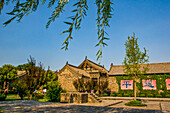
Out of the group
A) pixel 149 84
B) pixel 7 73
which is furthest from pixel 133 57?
pixel 7 73

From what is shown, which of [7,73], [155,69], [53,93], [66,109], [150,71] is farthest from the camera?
[7,73]

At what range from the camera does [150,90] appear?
92.1 ft

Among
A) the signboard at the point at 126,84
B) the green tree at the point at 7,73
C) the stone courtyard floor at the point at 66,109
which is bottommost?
the stone courtyard floor at the point at 66,109

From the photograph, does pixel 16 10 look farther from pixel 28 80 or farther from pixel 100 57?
pixel 28 80

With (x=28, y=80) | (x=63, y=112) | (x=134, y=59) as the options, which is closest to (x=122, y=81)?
(x=134, y=59)

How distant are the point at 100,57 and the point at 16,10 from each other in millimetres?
1584

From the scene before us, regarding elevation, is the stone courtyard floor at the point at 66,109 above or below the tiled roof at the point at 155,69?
below

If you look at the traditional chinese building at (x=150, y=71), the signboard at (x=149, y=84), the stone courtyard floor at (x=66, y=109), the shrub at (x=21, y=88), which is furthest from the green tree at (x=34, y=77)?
the signboard at (x=149, y=84)

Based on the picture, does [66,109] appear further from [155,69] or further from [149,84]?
[155,69]

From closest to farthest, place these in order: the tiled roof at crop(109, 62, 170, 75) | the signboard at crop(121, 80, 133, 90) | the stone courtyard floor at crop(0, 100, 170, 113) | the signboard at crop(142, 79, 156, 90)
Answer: the stone courtyard floor at crop(0, 100, 170, 113), the signboard at crop(142, 79, 156, 90), the tiled roof at crop(109, 62, 170, 75), the signboard at crop(121, 80, 133, 90)

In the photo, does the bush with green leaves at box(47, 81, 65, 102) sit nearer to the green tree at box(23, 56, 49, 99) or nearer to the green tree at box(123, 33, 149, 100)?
the green tree at box(23, 56, 49, 99)

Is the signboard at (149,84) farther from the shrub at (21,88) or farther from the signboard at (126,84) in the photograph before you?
the shrub at (21,88)

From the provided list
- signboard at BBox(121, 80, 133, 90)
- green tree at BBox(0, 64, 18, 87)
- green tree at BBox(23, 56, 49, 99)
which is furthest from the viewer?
green tree at BBox(0, 64, 18, 87)

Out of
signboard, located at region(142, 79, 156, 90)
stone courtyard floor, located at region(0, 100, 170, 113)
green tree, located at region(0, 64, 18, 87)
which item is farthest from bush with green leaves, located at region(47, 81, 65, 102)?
green tree, located at region(0, 64, 18, 87)
